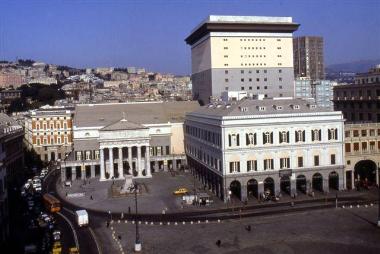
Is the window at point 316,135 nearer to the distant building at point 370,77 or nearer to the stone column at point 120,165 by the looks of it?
the distant building at point 370,77

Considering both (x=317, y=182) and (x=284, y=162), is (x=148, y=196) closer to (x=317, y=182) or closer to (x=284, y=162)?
(x=284, y=162)

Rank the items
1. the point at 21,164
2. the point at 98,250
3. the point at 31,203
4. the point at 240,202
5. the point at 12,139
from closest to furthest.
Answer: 1. the point at 98,250
2. the point at 240,202
3. the point at 31,203
4. the point at 12,139
5. the point at 21,164

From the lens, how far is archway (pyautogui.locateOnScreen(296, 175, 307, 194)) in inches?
3228

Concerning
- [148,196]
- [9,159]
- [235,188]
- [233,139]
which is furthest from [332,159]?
[9,159]

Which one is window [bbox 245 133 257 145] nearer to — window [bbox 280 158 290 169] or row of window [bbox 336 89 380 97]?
window [bbox 280 158 290 169]

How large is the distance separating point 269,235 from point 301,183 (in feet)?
90.4

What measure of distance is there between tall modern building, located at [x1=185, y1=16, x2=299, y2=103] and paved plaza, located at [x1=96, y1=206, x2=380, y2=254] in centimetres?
6829

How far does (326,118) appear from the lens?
82.4 m

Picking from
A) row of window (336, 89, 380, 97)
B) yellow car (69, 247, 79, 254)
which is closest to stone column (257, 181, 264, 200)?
yellow car (69, 247, 79, 254)

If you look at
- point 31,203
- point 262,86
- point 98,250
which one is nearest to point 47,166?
point 31,203

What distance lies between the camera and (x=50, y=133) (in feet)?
475

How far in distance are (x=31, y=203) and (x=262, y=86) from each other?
75.3 metres

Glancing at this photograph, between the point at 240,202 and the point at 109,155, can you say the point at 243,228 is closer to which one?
the point at 240,202

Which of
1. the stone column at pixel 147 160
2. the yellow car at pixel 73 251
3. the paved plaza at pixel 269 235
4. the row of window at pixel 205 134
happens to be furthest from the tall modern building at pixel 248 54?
the yellow car at pixel 73 251
